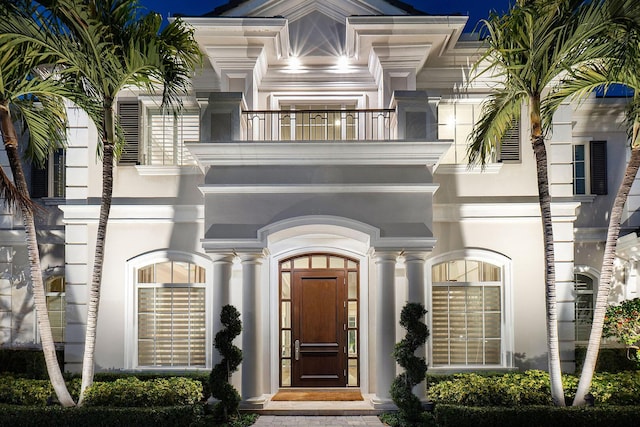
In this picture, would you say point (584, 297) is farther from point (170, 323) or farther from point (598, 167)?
point (170, 323)

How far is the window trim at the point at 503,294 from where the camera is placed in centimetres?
1262

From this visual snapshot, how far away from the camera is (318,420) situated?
36.5ft

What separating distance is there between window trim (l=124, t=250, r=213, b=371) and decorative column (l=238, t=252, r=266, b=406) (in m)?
1.78

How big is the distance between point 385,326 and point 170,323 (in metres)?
4.43

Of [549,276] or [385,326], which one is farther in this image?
[385,326]

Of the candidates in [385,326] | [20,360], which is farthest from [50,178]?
[385,326]

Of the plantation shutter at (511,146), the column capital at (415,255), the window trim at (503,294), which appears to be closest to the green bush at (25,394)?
the column capital at (415,255)

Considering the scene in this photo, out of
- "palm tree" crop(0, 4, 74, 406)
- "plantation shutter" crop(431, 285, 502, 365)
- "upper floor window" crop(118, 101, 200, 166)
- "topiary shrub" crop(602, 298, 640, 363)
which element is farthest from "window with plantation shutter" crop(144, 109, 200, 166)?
"topiary shrub" crop(602, 298, 640, 363)

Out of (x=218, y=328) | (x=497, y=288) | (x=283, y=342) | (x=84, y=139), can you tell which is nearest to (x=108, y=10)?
(x=84, y=139)

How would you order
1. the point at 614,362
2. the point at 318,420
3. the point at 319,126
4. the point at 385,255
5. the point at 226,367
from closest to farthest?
the point at 226,367, the point at 318,420, the point at 385,255, the point at 614,362, the point at 319,126

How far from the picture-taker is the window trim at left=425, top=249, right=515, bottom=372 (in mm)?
12625

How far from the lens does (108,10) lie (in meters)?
9.52

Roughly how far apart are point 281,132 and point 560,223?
5.82 metres

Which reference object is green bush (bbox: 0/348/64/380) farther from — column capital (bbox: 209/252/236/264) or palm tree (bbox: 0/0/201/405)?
column capital (bbox: 209/252/236/264)
